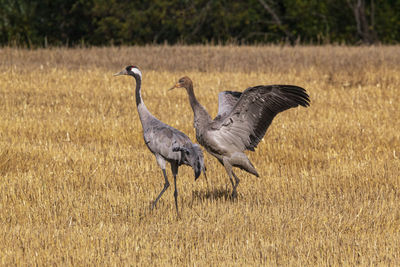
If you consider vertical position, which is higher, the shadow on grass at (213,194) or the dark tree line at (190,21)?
the dark tree line at (190,21)

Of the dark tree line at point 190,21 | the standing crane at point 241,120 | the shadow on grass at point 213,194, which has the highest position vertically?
the dark tree line at point 190,21

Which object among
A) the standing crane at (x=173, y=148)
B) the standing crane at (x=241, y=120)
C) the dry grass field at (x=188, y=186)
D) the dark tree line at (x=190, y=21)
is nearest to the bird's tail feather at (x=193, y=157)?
the standing crane at (x=173, y=148)

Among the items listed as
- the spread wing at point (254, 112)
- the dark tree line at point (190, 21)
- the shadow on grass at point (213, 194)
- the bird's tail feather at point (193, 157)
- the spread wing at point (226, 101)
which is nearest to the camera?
the bird's tail feather at point (193, 157)

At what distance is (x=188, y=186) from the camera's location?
7523 millimetres

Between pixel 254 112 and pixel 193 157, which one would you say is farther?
pixel 254 112

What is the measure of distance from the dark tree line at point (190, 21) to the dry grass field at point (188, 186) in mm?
18829

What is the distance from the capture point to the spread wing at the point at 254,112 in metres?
6.73

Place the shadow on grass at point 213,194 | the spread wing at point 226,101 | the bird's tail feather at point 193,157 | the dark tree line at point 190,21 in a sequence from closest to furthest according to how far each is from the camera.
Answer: the bird's tail feather at point 193,157 → the shadow on grass at point 213,194 → the spread wing at point 226,101 → the dark tree line at point 190,21

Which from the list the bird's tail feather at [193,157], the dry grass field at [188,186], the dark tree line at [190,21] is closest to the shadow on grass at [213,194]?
the dry grass field at [188,186]

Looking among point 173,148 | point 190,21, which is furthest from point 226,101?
point 190,21

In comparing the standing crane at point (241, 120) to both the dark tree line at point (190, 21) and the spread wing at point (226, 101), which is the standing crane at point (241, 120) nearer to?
the spread wing at point (226, 101)

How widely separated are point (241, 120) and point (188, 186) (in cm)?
111

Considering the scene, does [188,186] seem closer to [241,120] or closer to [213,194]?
[213,194]

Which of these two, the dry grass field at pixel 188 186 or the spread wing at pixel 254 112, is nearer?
the dry grass field at pixel 188 186
